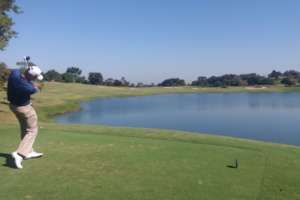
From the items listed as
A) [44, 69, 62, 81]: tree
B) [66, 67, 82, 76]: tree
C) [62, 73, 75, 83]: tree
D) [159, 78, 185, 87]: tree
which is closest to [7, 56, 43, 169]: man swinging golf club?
[44, 69, 62, 81]: tree

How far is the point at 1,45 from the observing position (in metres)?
24.9

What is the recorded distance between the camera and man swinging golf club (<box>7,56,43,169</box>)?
6906 mm

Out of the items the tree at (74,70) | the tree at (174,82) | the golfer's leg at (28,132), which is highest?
the tree at (74,70)

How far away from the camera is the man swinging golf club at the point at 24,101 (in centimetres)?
691

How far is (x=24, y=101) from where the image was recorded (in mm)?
7117

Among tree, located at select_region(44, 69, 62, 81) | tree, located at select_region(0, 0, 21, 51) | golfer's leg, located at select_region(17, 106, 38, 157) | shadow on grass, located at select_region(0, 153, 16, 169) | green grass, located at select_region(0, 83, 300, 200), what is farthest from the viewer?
tree, located at select_region(44, 69, 62, 81)

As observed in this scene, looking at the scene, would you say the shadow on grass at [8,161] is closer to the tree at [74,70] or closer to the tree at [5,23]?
the tree at [5,23]

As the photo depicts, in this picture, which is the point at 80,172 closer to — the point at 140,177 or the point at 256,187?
the point at 140,177

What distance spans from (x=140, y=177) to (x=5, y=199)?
2.14 m

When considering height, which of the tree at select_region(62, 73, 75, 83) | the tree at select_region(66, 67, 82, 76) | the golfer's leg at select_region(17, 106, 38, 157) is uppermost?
the tree at select_region(66, 67, 82, 76)

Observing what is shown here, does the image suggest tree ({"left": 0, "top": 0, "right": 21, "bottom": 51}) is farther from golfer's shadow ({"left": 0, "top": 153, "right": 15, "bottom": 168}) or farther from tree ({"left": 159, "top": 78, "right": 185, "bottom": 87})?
tree ({"left": 159, "top": 78, "right": 185, "bottom": 87})

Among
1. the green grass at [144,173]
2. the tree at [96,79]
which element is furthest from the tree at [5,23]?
A: the tree at [96,79]

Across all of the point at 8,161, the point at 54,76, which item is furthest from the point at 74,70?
the point at 8,161

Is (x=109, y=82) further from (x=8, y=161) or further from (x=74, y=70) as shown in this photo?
(x=8, y=161)
